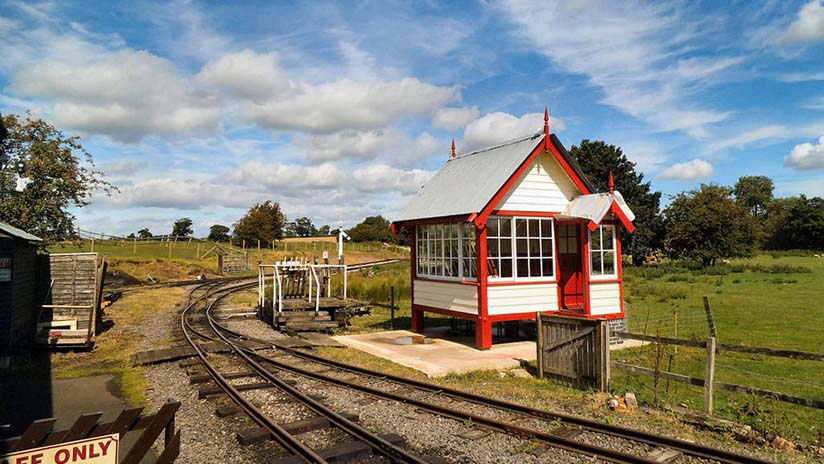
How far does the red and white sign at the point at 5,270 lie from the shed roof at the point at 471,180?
10.1 meters

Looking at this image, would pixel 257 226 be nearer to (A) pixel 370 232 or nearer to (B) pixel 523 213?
(A) pixel 370 232

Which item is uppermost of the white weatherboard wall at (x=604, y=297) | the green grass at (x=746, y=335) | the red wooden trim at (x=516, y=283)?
the red wooden trim at (x=516, y=283)

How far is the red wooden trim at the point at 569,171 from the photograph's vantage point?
46.3ft

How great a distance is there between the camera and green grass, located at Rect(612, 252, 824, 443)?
364 inches

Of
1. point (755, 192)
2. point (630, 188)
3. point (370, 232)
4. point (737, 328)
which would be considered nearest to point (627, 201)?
point (630, 188)

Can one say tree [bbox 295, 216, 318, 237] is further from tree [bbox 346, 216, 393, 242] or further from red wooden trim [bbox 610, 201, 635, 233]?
red wooden trim [bbox 610, 201, 635, 233]

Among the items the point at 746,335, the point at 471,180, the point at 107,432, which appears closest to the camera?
the point at 107,432

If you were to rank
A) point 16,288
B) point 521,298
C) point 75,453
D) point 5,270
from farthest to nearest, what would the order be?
point 521,298 → point 16,288 → point 5,270 → point 75,453

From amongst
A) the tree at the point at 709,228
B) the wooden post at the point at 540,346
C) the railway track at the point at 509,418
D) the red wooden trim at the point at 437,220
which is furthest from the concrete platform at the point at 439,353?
the tree at the point at 709,228

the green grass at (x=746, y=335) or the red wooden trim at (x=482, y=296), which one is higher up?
the red wooden trim at (x=482, y=296)

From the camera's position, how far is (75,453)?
3.51 meters

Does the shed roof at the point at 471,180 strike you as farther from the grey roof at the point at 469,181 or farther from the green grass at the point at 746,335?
the green grass at the point at 746,335

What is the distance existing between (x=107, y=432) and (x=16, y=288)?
12632 millimetres

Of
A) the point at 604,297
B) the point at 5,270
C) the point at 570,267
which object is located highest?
the point at 5,270
